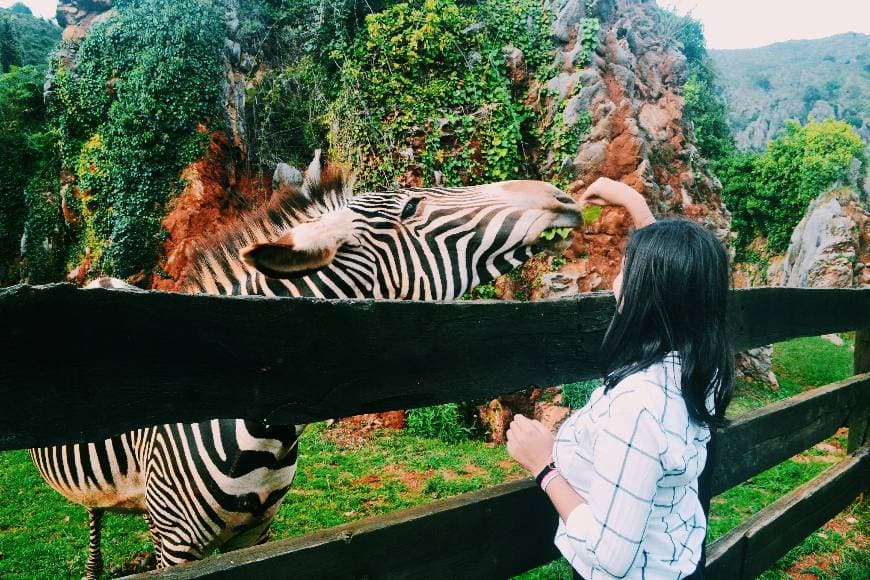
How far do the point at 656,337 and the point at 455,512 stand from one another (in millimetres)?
815

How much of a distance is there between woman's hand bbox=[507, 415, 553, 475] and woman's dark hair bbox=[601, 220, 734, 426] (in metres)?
0.29

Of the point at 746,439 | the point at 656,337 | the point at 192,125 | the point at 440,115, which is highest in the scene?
the point at 192,125

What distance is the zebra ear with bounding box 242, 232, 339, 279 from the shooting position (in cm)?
171

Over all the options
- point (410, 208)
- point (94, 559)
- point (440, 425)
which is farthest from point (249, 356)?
point (440, 425)

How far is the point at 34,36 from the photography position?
2980 centimetres

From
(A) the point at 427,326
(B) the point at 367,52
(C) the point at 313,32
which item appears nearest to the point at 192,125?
(C) the point at 313,32

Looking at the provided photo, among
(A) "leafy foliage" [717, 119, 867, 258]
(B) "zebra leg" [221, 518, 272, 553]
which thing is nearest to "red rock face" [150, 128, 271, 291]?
(B) "zebra leg" [221, 518, 272, 553]

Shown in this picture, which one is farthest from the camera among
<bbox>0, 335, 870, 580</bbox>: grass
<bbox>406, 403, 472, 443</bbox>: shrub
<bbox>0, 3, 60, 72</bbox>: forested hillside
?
<bbox>0, 3, 60, 72</bbox>: forested hillside

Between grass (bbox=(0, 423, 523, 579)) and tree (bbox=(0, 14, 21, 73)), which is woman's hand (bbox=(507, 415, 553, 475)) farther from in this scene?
tree (bbox=(0, 14, 21, 73))

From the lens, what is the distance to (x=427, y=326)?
1482 millimetres

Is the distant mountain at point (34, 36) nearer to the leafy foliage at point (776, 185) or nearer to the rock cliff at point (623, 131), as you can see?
the rock cliff at point (623, 131)

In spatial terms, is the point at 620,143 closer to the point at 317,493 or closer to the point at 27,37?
the point at 317,493

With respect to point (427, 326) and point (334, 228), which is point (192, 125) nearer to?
point (334, 228)

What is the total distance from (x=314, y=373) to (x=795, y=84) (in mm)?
92975
